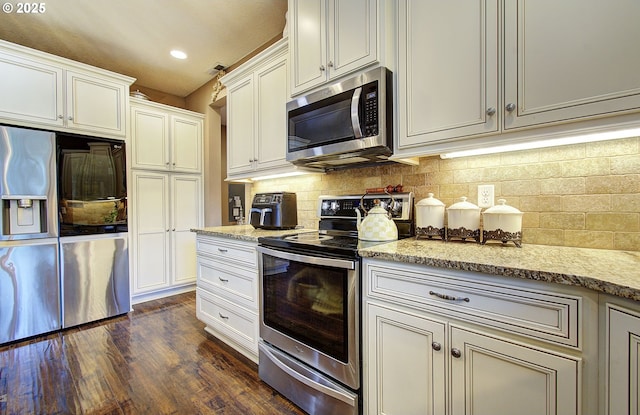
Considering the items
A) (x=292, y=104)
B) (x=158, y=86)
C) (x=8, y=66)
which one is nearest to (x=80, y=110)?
(x=8, y=66)

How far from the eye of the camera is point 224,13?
8.10ft

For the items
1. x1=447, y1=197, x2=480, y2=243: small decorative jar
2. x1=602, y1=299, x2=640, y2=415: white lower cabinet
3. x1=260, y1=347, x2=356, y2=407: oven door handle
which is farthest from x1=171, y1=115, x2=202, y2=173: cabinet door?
x1=602, y1=299, x2=640, y2=415: white lower cabinet

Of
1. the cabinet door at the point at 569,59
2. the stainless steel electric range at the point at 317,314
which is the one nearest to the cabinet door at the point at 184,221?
the stainless steel electric range at the point at 317,314

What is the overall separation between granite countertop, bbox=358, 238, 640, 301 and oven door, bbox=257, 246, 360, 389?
23 centimetres

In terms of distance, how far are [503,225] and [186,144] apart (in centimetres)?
369

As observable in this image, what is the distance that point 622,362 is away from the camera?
2.43ft

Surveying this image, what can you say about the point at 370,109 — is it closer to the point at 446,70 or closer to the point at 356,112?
the point at 356,112

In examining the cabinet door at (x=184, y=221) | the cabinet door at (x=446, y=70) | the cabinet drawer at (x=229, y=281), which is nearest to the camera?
the cabinet door at (x=446, y=70)

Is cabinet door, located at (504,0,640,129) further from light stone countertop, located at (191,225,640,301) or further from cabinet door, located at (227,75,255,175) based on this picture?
cabinet door, located at (227,75,255,175)

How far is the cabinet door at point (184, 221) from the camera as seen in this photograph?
356 centimetres

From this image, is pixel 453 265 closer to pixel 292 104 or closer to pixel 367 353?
pixel 367 353

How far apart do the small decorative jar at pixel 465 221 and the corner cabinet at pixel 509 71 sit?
0.31 metres

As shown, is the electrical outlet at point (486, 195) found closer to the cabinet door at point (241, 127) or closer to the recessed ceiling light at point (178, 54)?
the cabinet door at point (241, 127)

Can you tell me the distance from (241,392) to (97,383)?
956 millimetres
